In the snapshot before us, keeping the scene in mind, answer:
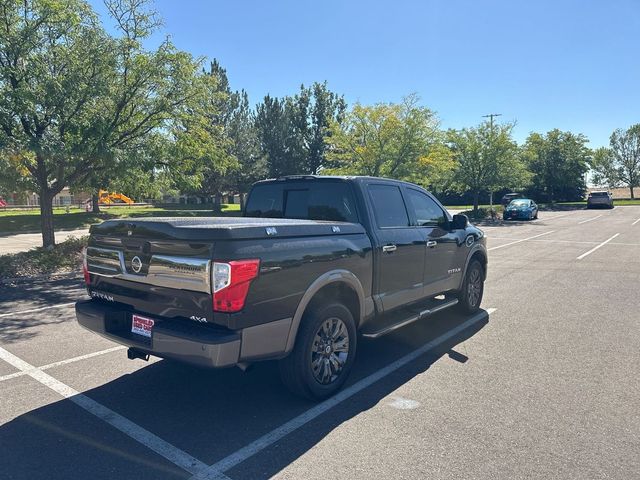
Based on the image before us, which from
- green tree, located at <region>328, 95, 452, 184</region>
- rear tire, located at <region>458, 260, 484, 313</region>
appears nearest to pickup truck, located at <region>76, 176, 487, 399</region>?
rear tire, located at <region>458, 260, 484, 313</region>

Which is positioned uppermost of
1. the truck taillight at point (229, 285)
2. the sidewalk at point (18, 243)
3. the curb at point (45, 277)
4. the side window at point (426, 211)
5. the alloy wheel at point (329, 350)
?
the side window at point (426, 211)

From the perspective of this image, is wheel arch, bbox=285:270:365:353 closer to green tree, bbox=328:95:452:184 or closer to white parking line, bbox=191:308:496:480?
white parking line, bbox=191:308:496:480

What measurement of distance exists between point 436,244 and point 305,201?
1.68 meters

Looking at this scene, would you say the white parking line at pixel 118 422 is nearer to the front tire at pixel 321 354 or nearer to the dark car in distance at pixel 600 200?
the front tire at pixel 321 354

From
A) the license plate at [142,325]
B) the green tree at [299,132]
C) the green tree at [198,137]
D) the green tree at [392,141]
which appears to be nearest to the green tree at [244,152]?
the green tree at [299,132]

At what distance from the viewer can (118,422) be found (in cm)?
353

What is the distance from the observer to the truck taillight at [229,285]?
3150 mm

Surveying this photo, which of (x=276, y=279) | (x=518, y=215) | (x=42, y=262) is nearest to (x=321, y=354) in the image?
(x=276, y=279)

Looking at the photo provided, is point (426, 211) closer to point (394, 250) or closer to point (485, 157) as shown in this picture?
point (394, 250)

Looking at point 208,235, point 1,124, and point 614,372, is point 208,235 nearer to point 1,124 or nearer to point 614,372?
point 614,372

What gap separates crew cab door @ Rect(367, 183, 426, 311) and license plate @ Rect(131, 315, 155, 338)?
207 cm

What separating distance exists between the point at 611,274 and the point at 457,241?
6.18 m

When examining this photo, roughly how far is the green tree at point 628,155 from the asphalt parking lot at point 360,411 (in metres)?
73.7

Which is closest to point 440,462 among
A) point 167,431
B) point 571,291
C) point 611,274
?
point 167,431
